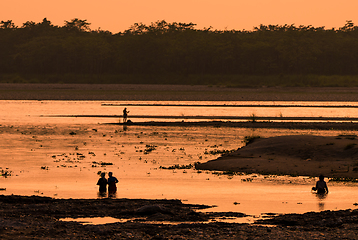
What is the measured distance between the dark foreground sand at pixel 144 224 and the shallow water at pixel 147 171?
1904mm

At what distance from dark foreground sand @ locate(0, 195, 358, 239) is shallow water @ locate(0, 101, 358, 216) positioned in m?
1.90

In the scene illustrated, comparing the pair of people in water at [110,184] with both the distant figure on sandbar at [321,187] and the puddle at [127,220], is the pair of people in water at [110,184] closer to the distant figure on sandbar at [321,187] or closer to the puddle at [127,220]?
the puddle at [127,220]

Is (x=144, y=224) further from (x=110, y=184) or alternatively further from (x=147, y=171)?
(x=147, y=171)

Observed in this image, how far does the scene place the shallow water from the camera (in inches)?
885

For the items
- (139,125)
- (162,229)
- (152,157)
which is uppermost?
(139,125)

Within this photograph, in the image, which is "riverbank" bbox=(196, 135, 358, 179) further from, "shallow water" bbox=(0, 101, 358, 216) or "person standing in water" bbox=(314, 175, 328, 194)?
"person standing in water" bbox=(314, 175, 328, 194)

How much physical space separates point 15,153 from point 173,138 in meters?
14.3

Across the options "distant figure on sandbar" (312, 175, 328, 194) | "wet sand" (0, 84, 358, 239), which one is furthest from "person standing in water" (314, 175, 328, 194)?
"wet sand" (0, 84, 358, 239)

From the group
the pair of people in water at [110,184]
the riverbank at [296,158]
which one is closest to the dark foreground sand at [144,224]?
the pair of people in water at [110,184]

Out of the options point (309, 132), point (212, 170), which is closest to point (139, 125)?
point (309, 132)

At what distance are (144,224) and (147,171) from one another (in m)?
13.0

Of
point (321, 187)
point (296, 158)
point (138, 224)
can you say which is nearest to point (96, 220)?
point (138, 224)

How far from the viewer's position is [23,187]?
24.4m

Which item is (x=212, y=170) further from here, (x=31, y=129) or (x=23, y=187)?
(x=31, y=129)
